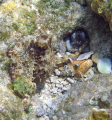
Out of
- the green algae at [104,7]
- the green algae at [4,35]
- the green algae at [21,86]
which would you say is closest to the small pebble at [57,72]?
the green algae at [21,86]

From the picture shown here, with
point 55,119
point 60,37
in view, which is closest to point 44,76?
point 55,119

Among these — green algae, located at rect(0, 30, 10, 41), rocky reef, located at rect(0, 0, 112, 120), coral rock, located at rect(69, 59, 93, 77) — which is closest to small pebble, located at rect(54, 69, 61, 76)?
rocky reef, located at rect(0, 0, 112, 120)

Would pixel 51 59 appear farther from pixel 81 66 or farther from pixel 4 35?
pixel 4 35

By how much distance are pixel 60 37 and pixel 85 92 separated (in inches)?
61.9

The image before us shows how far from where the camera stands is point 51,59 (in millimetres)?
3316

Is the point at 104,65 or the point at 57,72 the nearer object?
the point at 104,65

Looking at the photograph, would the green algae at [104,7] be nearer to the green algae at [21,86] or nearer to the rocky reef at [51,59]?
the rocky reef at [51,59]

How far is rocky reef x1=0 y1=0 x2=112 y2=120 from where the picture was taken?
9.14 ft

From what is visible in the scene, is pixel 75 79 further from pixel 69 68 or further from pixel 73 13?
pixel 73 13

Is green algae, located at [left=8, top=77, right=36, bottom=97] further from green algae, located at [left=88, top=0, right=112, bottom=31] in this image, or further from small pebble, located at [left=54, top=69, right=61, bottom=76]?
green algae, located at [left=88, top=0, right=112, bottom=31]

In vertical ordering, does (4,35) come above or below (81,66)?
above

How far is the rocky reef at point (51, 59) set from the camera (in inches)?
110

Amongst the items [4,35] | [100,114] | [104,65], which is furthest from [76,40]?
[100,114]

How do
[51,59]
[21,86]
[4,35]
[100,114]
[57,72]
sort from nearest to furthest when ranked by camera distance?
1. [100,114]
2. [21,86]
3. [4,35]
4. [51,59]
5. [57,72]
